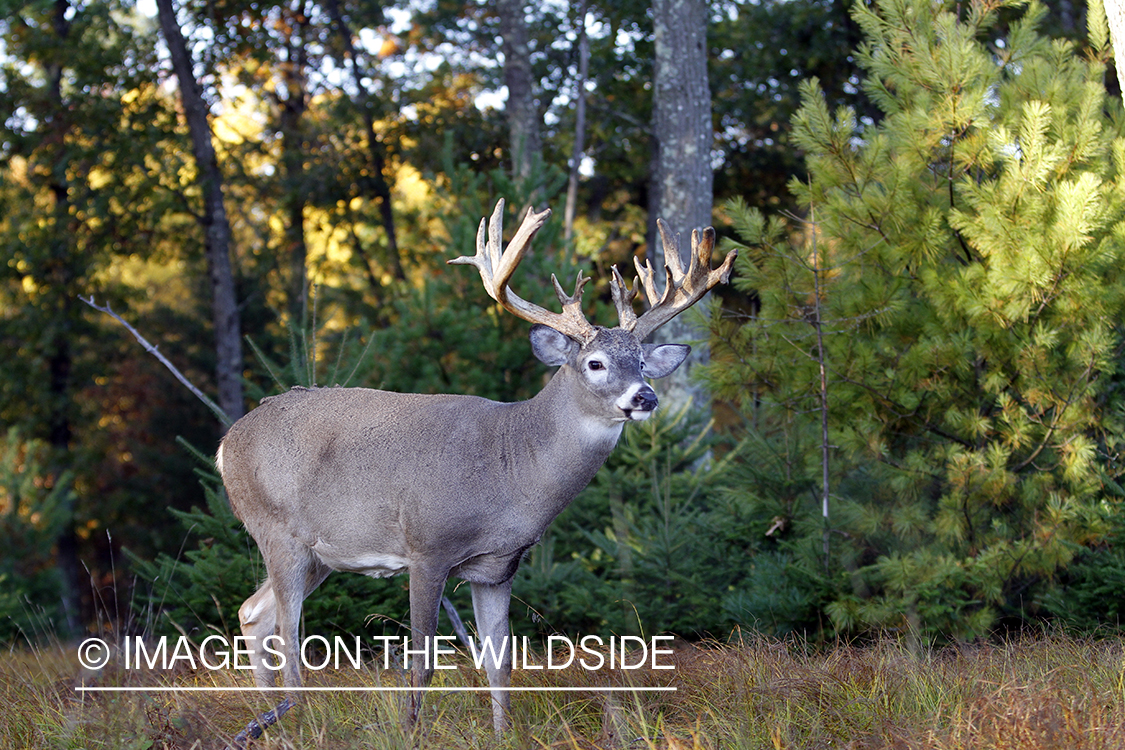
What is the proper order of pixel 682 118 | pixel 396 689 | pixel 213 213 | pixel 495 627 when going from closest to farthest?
1. pixel 396 689
2. pixel 495 627
3. pixel 682 118
4. pixel 213 213

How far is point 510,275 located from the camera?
193 inches

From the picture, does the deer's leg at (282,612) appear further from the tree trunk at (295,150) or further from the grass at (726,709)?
the tree trunk at (295,150)

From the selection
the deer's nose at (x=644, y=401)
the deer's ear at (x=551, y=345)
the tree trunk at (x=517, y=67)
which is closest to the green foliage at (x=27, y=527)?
the tree trunk at (x=517, y=67)

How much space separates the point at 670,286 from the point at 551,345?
24.8 inches

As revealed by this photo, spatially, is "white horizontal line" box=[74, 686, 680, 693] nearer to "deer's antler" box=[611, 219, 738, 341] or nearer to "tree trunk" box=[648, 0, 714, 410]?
"deer's antler" box=[611, 219, 738, 341]

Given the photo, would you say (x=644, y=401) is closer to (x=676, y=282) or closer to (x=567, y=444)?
(x=567, y=444)

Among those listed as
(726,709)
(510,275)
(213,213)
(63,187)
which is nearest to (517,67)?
(213,213)

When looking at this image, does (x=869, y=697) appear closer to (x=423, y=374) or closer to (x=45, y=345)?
(x=423, y=374)

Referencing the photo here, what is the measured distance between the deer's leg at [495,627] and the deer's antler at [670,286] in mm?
1291

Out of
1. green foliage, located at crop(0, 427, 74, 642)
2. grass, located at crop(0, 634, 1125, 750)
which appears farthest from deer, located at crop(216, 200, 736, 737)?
green foliage, located at crop(0, 427, 74, 642)

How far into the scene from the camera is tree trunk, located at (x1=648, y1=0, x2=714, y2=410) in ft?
32.8

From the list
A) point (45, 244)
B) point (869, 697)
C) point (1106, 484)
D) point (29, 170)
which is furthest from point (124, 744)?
point (29, 170)

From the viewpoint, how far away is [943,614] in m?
5.57

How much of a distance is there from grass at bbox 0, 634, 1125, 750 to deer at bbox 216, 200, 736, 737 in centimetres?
23
